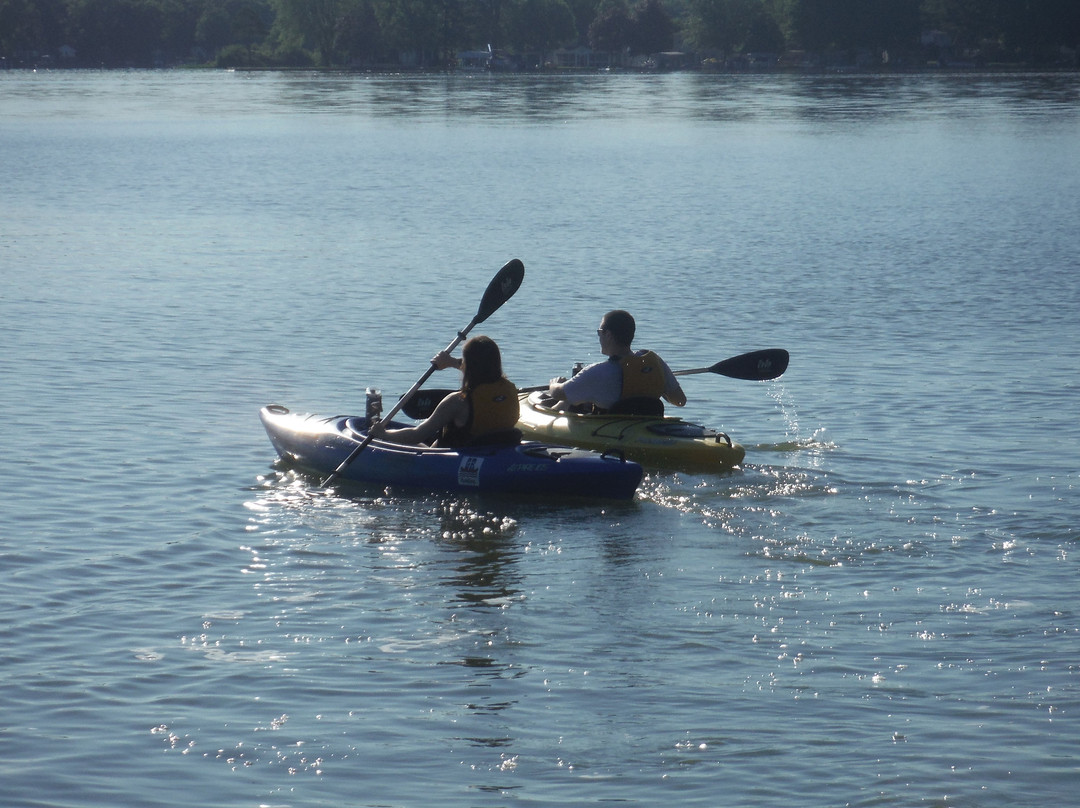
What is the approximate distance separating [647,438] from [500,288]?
2641 millimetres

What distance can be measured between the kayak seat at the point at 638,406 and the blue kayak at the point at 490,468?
970 mm

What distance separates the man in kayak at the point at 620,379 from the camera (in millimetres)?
11773

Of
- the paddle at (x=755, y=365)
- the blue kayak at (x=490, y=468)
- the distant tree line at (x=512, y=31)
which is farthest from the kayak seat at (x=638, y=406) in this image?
the distant tree line at (x=512, y=31)

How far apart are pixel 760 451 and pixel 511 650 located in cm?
492

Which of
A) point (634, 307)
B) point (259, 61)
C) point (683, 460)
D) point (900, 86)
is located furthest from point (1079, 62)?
point (683, 460)

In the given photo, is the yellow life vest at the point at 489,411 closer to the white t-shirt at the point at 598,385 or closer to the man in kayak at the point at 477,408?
the man in kayak at the point at 477,408

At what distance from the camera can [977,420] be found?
45.2ft

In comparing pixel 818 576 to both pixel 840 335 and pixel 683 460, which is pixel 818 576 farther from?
pixel 840 335

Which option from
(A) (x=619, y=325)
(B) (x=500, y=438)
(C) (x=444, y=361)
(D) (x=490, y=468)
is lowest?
(D) (x=490, y=468)

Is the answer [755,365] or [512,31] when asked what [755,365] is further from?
[512,31]

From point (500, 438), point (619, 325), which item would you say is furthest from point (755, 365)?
point (500, 438)

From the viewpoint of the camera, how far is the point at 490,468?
1082 centimetres

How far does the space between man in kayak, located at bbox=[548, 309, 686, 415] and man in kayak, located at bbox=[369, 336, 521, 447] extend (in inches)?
45.2

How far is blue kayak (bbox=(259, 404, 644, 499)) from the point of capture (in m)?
10.7
